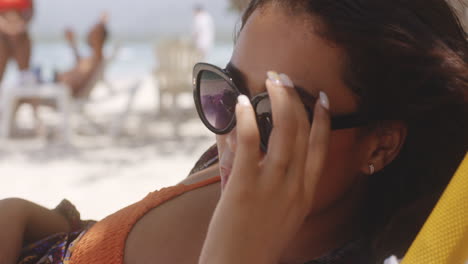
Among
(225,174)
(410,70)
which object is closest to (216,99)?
(225,174)

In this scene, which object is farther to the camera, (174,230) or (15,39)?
(15,39)

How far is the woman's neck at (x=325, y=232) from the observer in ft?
4.55

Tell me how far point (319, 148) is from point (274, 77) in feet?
0.54

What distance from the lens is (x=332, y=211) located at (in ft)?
4.60

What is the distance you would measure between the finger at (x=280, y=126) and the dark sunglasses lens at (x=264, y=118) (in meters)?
0.04

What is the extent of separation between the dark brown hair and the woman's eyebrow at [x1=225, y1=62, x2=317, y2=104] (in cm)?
10

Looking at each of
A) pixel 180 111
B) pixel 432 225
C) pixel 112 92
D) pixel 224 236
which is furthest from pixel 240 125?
pixel 180 111

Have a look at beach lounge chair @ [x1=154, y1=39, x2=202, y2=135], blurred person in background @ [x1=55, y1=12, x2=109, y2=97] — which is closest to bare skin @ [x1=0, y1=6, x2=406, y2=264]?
blurred person in background @ [x1=55, y1=12, x2=109, y2=97]

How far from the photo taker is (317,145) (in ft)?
3.66

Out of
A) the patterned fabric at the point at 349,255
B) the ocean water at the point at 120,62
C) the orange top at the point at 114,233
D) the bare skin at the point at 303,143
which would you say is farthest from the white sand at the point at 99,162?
the ocean water at the point at 120,62

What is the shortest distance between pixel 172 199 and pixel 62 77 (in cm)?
833

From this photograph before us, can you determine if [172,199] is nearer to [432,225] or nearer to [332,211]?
[332,211]

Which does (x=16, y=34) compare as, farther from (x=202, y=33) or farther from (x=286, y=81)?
(x=286, y=81)

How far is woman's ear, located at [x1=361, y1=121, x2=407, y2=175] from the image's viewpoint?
1.32m
